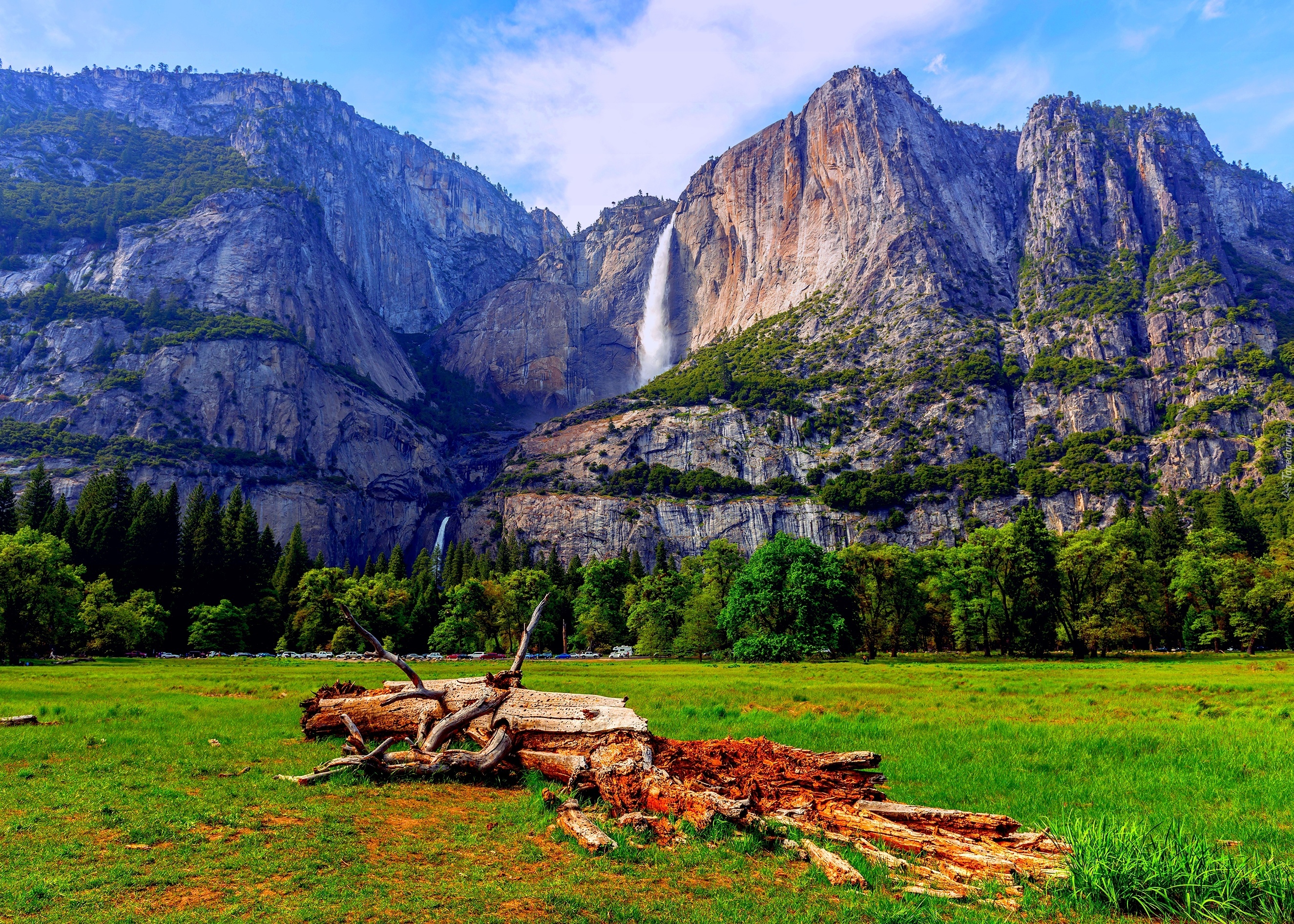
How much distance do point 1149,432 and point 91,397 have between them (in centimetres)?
23738

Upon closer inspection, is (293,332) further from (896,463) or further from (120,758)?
(120,758)

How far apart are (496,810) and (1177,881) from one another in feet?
30.7

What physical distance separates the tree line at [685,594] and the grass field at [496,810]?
36.1 meters

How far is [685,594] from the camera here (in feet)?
286

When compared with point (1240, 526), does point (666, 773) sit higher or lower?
lower

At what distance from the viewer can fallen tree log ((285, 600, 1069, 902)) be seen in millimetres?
8328

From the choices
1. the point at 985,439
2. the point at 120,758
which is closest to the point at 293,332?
the point at 985,439

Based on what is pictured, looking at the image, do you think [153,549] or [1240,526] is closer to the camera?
[153,549]

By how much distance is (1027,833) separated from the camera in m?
8.49

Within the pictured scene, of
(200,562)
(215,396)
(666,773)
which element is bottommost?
(666,773)

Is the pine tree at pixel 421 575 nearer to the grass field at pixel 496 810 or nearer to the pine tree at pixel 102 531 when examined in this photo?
the pine tree at pixel 102 531

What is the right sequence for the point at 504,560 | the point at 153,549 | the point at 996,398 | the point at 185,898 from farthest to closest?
the point at 996,398
the point at 504,560
the point at 153,549
the point at 185,898

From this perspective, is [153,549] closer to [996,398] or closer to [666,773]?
[666,773]

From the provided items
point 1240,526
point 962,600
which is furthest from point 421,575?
point 1240,526
